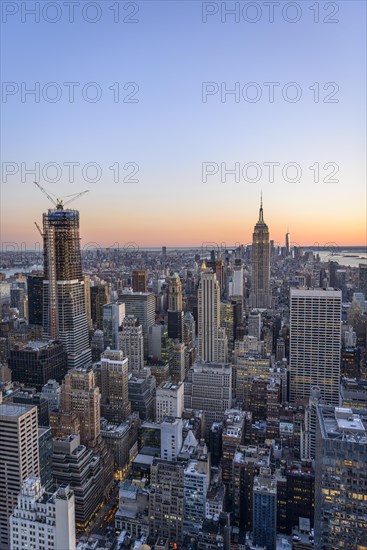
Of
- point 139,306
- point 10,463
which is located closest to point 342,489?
point 10,463

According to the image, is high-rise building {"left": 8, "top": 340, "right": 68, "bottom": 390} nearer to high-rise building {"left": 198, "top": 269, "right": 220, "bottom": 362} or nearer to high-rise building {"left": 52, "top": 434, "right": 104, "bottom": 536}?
high-rise building {"left": 52, "top": 434, "right": 104, "bottom": 536}

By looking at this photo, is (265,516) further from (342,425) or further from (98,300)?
(98,300)

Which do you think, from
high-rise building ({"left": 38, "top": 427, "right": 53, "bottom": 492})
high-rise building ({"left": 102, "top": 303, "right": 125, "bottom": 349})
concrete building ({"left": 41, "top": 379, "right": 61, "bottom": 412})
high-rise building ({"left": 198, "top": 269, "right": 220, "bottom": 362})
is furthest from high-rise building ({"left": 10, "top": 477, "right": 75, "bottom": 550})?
high-rise building ({"left": 102, "top": 303, "right": 125, "bottom": 349})

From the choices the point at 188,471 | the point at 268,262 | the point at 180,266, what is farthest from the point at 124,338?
the point at 268,262

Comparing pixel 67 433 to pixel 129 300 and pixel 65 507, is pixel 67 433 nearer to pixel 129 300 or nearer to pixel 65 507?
pixel 65 507

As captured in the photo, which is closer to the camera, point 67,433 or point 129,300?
point 67,433
